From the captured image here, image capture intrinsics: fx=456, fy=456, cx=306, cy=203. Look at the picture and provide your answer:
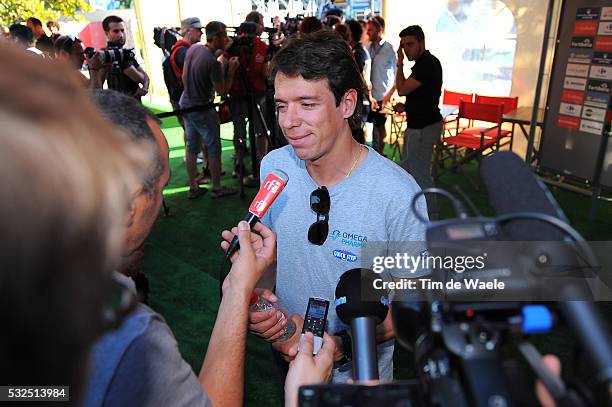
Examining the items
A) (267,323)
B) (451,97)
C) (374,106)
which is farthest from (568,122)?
(267,323)

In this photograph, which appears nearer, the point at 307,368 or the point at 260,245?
the point at 307,368

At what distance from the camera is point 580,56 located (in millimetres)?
4992

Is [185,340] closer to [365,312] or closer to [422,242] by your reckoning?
[422,242]

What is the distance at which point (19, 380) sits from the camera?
19.0 inches

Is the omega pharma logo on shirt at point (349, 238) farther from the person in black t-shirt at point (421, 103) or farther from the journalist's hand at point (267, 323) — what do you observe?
the person in black t-shirt at point (421, 103)

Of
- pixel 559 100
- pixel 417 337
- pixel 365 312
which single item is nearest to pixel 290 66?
pixel 365 312

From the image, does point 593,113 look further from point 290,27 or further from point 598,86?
point 290,27

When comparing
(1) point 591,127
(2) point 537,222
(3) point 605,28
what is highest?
(3) point 605,28

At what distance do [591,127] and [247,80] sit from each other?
4.06 m

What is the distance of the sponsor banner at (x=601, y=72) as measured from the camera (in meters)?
4.70

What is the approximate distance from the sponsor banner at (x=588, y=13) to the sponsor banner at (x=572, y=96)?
2.52 feet

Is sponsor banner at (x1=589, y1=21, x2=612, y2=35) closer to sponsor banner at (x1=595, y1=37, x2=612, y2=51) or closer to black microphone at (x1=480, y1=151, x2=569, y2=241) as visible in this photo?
sponsor banner at (x1=595, y1=37, x2=612, y2=51)

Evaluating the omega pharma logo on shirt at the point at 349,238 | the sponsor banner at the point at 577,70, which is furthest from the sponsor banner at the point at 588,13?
the omega pharma logo on shirt at the point at 349,238

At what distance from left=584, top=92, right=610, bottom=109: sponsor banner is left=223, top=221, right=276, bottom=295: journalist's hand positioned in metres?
4.82
